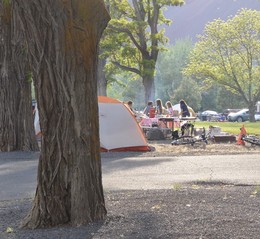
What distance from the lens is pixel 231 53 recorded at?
50.8 metres

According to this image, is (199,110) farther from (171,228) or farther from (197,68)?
(171,228)

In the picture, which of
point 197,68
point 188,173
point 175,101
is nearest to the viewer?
point 188,173

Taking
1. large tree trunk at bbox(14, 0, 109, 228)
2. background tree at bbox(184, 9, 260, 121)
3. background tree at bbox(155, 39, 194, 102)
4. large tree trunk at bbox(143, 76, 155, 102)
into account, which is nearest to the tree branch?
large tree trunk at bbox(143, 76, 155, 102)

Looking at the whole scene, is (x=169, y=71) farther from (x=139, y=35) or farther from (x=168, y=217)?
(x=168, y=217)

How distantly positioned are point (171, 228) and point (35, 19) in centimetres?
266

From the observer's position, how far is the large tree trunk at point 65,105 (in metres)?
5.97

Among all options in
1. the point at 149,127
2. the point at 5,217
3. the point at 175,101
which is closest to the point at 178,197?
the point at 5,217

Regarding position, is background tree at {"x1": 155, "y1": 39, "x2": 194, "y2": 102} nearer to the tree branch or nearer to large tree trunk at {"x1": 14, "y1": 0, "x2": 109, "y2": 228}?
the tree branch

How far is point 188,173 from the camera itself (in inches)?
458

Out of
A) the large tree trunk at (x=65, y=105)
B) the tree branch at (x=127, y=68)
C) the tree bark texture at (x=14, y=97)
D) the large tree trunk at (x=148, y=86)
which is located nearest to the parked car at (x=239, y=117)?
the tree branch at (x=127, y=68)

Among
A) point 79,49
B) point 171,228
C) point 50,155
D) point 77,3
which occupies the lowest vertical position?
point 171,228

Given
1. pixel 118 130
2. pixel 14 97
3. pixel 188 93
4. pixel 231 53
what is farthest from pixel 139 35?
pixel 188 93

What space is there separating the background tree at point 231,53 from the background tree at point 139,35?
1635 centimetres

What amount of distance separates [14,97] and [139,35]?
17.5 m
